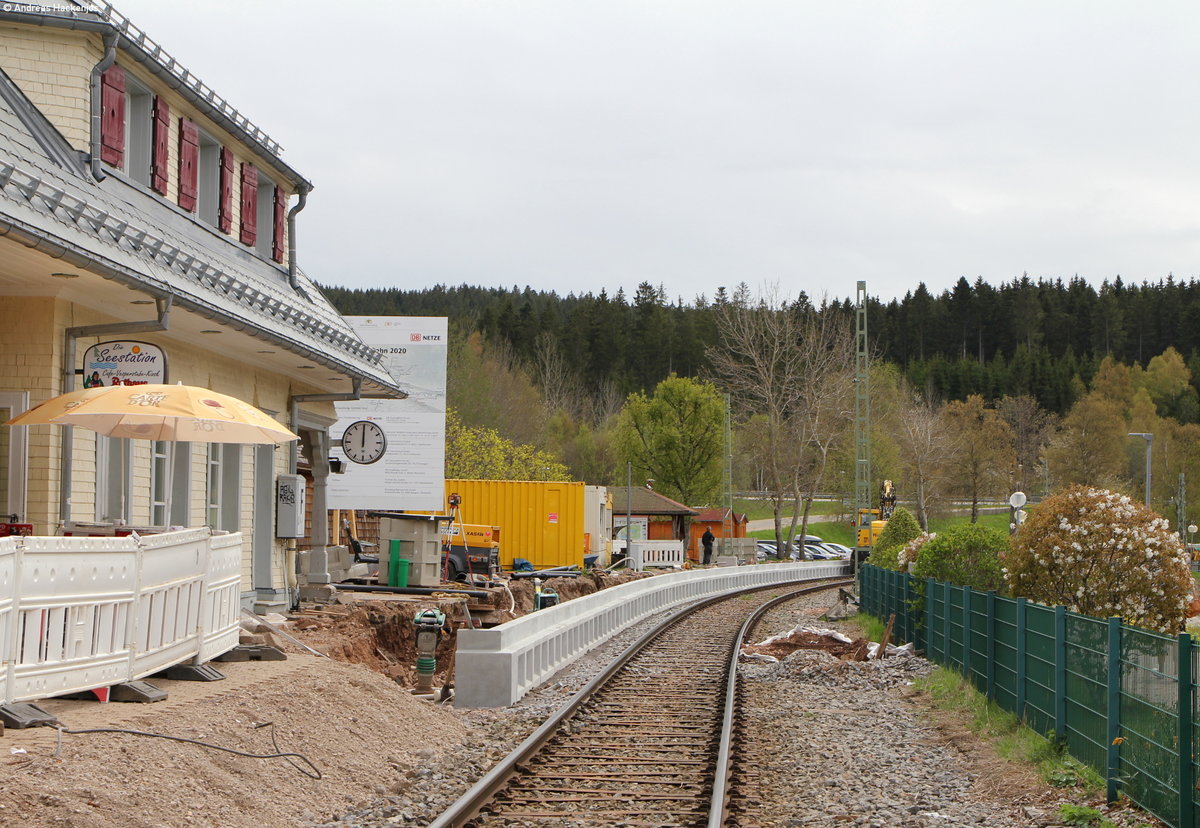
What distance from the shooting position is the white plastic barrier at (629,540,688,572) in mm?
51719

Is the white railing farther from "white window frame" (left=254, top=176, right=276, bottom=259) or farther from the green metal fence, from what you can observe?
"white window frame" (left=254, top=176, right=276, bottom=259)

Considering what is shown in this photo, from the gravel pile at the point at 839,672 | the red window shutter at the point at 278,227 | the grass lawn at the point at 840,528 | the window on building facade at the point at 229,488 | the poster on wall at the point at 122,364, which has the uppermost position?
the red window shutter at the point at 278,227

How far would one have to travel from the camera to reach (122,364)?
42.9 feet

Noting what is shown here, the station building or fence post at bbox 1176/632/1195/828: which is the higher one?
the station building

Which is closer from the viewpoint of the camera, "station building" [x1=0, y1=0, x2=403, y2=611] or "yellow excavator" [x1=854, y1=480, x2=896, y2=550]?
"station building" [x1=0, y1=0, x2=403, y2=611]

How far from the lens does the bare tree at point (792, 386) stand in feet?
224

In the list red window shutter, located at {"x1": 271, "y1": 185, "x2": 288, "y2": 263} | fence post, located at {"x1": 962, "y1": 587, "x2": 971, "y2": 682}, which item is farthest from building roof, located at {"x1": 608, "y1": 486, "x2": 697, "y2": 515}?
fence post, located at {"x1": 962, "y1": 587, "x2": 971, "y2": 682}

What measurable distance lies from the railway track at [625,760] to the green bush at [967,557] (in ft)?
11.4

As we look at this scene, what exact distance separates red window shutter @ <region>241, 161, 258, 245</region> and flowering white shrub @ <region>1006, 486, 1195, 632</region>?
12.7m

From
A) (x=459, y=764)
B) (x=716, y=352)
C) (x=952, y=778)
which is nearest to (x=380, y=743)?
(x=459, y=764)

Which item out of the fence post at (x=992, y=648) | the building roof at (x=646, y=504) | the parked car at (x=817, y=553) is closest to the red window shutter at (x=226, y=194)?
the fence post at (x=992, y=648)

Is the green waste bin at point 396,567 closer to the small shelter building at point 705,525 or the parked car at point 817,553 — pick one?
the small shelter building at point 705,525

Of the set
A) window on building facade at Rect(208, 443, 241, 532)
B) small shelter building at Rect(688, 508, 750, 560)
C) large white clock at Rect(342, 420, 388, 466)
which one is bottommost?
small shelter building at Rect(688, 508, 750, 560)

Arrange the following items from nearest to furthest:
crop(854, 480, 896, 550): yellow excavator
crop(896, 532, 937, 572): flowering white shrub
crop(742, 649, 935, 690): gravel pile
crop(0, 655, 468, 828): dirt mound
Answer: crop(0, 655, 468, 828): dirt mound < crop(742, 649, 935, 690): gravel pile < crop(896, 532, 937, 572): flowering white shrub < crop(854, 480, 896, 550): yellow excavator
